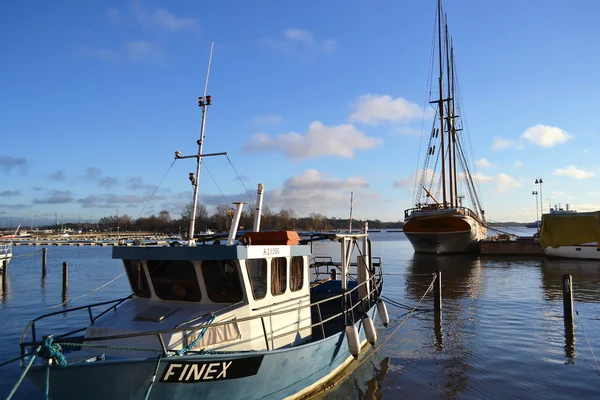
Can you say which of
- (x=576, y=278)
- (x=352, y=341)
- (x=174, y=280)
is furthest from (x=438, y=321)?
(x=576, y=278)

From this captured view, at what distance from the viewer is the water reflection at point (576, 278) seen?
2310 centimetres

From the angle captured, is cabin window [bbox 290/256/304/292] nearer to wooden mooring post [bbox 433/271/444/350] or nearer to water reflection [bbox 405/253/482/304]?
wooden mooring post [bbox 433/271/444/350]

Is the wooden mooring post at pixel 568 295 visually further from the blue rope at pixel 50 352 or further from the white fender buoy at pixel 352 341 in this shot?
the blue rope at pixel 50 352

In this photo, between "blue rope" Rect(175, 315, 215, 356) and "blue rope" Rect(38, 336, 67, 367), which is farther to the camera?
"blue rope" Rect(175, 315, 215, 356)

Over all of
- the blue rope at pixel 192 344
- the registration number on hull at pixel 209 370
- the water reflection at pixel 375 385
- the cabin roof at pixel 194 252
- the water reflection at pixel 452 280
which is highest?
the cabin roof at pixel 194 252

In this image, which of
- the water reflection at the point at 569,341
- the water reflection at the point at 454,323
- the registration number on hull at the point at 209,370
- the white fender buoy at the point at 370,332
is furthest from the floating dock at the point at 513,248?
the registration number on hull at the point at 209,370

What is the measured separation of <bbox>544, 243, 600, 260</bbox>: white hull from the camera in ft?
133

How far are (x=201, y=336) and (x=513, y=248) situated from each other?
167 ft

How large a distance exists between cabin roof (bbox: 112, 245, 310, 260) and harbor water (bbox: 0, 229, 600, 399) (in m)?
Result: 3.85

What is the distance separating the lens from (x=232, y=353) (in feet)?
23.7

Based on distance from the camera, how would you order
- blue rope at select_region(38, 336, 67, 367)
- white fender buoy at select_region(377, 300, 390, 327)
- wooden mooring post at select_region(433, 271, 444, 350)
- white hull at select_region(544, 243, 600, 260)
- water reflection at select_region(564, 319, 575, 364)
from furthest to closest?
1. white hull at select_region(544, 243, 600, 260)
2. wooden mooring post at select_region(433, 271, 444, 350)
3. white fender buoy at select_region(377, 300, 390, 327)
4. water reflection at select_region(564, 319, 575, 364)
5. blue rope at select_region(38, 336, 67, 367)

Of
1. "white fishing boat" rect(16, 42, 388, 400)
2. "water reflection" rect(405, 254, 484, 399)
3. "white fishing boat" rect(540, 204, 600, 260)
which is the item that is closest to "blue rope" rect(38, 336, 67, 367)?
"white fishing boat" rect(16, 42, 388, 400)

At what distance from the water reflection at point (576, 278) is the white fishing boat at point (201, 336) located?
60.7ft

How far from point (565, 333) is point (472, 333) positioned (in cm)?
314
